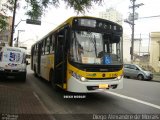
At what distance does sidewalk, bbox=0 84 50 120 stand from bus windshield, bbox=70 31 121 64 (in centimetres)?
229

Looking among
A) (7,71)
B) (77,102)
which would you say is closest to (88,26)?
(77,102)

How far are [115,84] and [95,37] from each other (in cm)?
209

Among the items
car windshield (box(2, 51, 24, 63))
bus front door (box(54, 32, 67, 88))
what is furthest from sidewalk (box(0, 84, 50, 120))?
car windshield (box(2, 51, 24, 63))

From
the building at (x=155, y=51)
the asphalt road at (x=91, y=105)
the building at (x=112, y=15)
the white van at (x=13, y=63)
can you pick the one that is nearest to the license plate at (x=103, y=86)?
the asphalt road at (x=91, y=105)

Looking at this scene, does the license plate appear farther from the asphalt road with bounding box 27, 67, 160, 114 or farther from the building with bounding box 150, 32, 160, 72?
the building with bounding box 150, 32, 160, 72

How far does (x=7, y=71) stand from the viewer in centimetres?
1708


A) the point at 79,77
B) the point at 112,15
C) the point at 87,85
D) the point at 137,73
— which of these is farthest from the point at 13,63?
the point at 137,73

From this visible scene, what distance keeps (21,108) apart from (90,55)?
10.5ft

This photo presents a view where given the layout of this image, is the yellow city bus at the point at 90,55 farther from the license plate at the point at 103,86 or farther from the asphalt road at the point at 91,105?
the asphalt road at the point at 91,105

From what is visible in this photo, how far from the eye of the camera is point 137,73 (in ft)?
92.2

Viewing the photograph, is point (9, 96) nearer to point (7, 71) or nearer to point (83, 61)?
point (83, 61)

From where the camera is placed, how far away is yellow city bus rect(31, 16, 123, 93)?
32.8 ft

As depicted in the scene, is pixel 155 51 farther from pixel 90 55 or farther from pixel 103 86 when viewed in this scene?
pixel 90 55

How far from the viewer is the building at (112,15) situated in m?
24.8
